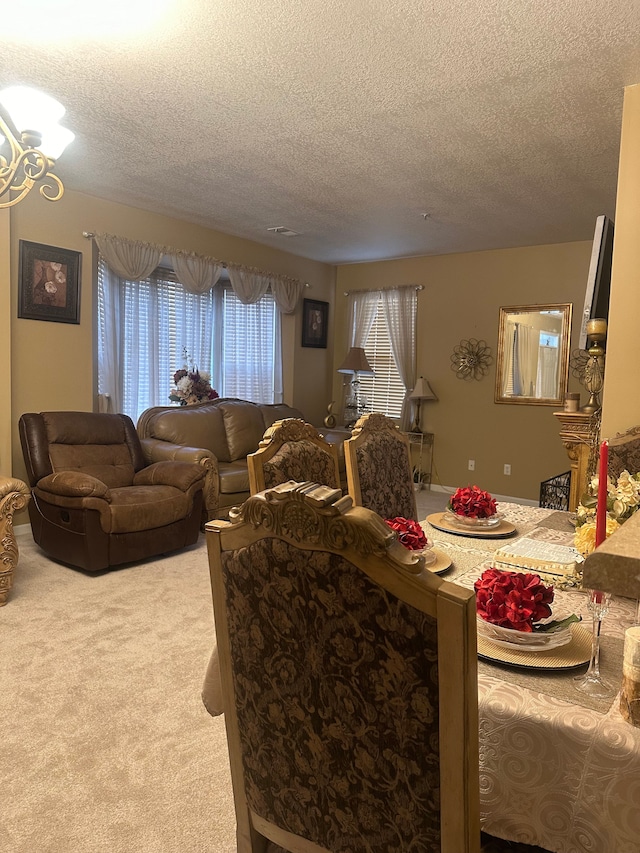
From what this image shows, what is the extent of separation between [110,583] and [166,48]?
2864 mm

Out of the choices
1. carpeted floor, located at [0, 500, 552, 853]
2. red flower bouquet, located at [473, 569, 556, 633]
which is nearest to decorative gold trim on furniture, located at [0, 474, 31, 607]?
carpeted floor, located at [0, 500, 552, 853]

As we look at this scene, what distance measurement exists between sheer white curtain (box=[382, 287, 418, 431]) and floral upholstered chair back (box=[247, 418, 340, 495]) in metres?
4.73

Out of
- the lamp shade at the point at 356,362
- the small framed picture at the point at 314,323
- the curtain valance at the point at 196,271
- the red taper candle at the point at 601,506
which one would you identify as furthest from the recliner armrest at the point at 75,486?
the small framed picture at the point at 314,323

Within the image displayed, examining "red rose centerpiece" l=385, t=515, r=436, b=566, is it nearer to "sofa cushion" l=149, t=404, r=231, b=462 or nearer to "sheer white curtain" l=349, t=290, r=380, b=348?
"sofa cushion" l=149, t=404, r=231, b=462

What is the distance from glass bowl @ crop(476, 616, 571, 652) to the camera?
1.10 meters

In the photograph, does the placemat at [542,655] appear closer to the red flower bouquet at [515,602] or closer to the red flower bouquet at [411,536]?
the red flower bouquet at [515,602]

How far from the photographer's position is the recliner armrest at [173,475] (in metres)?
4.26

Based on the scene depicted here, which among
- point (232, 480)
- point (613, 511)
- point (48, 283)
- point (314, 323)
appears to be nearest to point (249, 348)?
point (314, 323)

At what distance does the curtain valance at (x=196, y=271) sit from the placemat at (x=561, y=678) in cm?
478

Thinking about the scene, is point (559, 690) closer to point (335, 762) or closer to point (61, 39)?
point (335, 762)

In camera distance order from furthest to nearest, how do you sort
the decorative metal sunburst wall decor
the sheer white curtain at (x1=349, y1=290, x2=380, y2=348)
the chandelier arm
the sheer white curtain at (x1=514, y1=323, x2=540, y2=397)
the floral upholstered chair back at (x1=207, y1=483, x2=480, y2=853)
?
the sheer white curtain at (x1=349, y1=290, x2=380, y2=348), the decorative metal sunburst wall decor, the sheer white curtain at (x1=514, y1=323, x2=540, y2=397), the chandelier arm, the floral upholstered chair back at (x1=207, y1=483, x2=480, y2=853)

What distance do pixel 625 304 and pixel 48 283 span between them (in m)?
4.02

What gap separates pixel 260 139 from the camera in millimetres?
3555

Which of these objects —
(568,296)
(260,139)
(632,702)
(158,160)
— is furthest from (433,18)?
(568,296)
